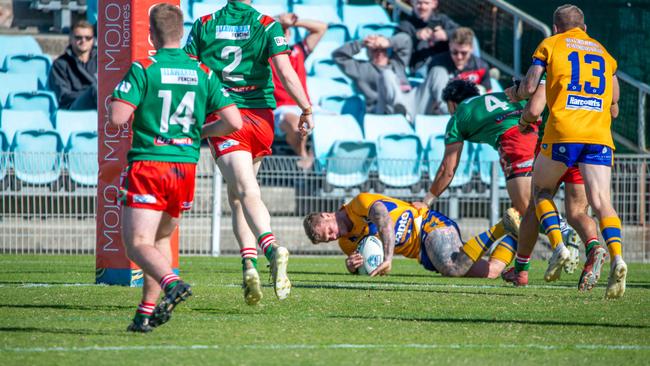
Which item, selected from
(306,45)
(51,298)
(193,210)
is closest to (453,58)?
(306,45)

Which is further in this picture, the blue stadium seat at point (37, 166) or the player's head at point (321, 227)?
the blue stadium seat at point (37, 166)

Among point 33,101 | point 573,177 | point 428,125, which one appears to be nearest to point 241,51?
point 573,177

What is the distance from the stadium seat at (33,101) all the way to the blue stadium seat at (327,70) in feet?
14.4

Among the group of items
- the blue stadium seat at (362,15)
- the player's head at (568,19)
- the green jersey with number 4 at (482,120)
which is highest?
the blue stadium seat at (362,15)

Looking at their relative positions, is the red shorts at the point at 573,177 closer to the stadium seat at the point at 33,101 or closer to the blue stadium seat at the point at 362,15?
the stadium seat at the point at 33,101

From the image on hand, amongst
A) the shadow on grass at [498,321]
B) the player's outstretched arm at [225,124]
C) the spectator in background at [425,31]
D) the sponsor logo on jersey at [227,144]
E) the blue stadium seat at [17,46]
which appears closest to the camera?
the player's outstretched arm at [225,124]

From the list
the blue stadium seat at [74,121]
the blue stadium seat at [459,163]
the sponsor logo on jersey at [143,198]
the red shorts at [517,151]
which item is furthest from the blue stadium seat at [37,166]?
the sponsor logo on jersey at [143,198]

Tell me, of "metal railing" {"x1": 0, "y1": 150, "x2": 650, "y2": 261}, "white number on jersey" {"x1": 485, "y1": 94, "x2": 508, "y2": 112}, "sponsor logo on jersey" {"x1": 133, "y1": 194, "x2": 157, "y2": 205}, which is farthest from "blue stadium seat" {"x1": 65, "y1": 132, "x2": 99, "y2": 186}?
"sponsor logo on jersey" {"x1": 133, "y1": 194, "x2": 157, "y2": 205}

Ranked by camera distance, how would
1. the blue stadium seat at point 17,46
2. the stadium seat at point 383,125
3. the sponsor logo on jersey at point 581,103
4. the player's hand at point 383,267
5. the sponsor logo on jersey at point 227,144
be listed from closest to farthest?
the sponsor logo on jersey at point 227,144 → the sponsor logo on jersey at point 581,103 → the player's hand at point 383,267 → the stadium seat at point 383,125 → the blue stadium seat at point 17,46

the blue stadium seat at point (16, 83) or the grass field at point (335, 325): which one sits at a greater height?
the blue stadium seat at point (16, 83)

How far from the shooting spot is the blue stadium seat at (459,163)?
14.1 metres

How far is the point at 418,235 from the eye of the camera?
10.7 m

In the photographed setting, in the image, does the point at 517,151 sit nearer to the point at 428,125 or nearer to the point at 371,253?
the point at 371,253

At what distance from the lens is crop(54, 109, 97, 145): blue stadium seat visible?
14.6 m
